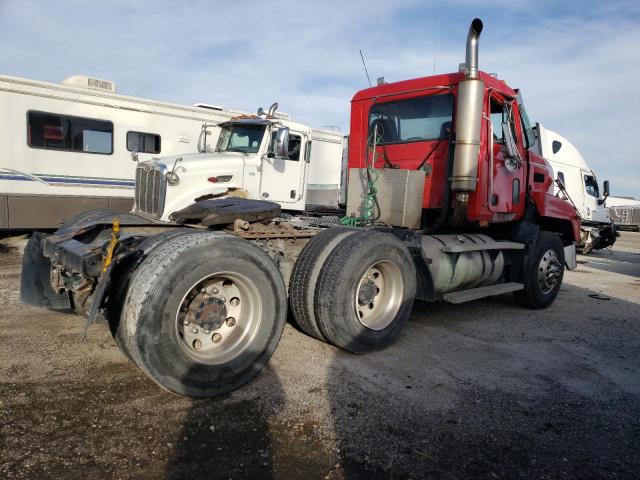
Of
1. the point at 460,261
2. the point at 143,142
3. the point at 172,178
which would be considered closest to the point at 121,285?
the point at 172,178

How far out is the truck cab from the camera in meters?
6.69

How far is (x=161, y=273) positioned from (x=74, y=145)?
7.88 metres

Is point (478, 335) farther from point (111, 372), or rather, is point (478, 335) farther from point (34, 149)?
point (34, 149)

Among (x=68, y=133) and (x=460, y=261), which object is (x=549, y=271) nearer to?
(x=460, y=261)

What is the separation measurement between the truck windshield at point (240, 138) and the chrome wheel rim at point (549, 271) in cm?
487

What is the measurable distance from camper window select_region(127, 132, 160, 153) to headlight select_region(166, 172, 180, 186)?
404cm

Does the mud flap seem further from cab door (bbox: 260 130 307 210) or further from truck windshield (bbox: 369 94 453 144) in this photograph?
truck windshield (bbox: 369 94 453 144)

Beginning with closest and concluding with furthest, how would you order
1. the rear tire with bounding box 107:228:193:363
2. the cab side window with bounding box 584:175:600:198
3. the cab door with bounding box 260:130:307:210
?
the rear tire with bounding box 107:228:193:363 → the cab door with bounding box 260:130:307:210 → the cab side window with bounding box 584:175:600:198

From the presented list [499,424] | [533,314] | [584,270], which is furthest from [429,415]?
[584,270]

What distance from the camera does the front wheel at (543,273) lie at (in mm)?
6449

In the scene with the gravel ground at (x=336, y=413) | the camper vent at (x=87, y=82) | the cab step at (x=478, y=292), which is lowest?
the gravel ground at (x=336, y=413)

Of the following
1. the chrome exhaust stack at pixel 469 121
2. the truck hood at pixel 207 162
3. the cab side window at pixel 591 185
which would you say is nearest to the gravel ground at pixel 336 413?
the chrome exhaust stack at pixel 469 121

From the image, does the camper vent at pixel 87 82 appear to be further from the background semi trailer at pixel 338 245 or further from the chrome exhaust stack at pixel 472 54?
the chrome exhaust stack at pixel 472 54

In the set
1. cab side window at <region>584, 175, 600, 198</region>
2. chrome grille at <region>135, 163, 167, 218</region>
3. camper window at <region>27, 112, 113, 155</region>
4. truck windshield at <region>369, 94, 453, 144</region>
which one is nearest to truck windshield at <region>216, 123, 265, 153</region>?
chrome grille at <region>135, 163, 167, 218</region>
